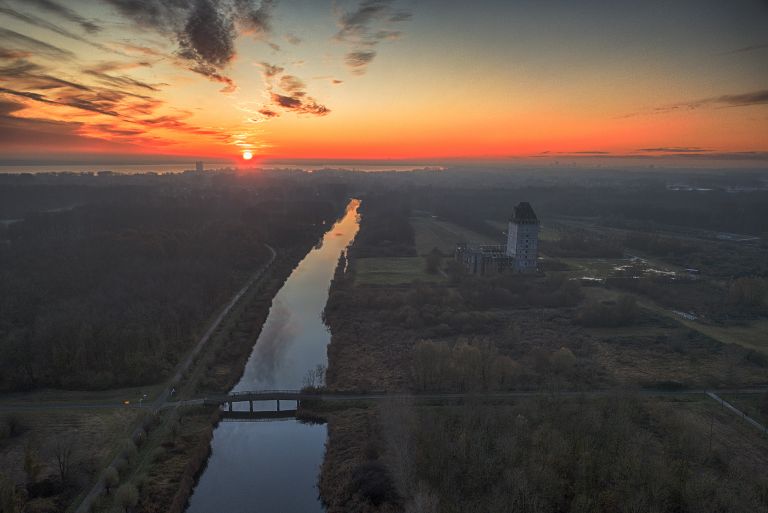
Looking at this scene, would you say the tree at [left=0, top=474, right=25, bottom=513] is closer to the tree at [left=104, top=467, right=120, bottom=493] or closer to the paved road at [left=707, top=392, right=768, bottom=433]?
the tree at [left=104, top=467, right=120, bottom=493]

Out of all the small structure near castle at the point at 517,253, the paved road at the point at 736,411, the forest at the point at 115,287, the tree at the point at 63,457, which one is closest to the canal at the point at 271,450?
the tree at the point at 63,457

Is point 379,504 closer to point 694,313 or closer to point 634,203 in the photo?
point 694,313

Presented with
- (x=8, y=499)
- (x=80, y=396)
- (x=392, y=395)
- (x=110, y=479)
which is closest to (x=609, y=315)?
(x=392, y=395)

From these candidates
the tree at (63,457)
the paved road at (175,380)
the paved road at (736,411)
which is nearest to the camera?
the paved road at (175,380)

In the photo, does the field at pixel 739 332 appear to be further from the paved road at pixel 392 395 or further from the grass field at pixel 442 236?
the grass field at pixel 442 236

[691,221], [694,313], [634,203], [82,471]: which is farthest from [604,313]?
[634,203]

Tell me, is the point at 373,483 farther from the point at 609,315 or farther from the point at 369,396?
the point at 609,315
